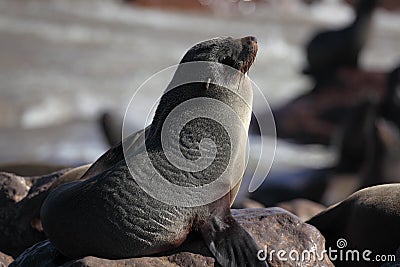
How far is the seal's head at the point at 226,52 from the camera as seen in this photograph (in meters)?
3.85

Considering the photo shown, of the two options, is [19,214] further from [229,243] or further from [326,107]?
[326,107]

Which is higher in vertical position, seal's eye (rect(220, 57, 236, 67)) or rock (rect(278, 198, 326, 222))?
seal's eye (rect(220, 57, 236, 67))

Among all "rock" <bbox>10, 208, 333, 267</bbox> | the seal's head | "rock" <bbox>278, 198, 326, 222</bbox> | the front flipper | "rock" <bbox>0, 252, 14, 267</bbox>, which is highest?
the seal's head

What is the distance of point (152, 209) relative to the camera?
11.3ft

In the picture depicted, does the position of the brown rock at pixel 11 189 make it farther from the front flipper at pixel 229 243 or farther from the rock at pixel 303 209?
the rock at pixel 303 209

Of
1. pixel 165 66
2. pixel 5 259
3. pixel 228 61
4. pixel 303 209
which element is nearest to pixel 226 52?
pixel 228 61

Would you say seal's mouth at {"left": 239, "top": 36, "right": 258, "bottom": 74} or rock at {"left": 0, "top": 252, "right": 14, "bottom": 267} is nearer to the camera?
seal's mouth at {"left": 239, "top": 36, "right": 258, "bottom": 74}

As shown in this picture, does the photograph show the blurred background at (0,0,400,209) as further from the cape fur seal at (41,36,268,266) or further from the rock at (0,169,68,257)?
the cape fur seal at (41,36,268,266)
